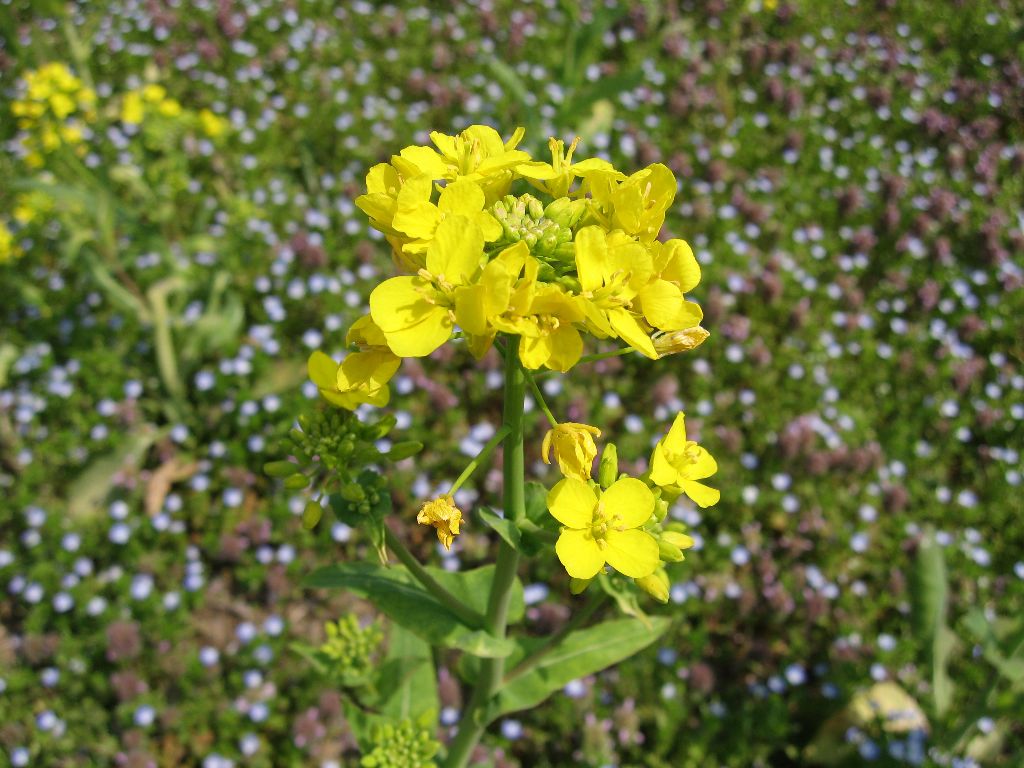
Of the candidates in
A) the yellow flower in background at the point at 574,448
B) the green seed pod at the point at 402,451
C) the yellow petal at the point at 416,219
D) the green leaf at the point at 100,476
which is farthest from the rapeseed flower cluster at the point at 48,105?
the yellow flower in background at the point at 574,448

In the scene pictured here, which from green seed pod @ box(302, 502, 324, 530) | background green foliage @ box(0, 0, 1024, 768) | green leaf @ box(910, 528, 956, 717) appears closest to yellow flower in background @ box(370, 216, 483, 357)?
green seed pod @ box(302, 502, 324, 530)

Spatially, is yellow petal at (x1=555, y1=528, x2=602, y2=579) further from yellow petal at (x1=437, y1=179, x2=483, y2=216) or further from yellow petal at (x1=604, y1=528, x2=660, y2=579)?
yellow petal at (x1=437, y1=179, x2=483, y2=216)

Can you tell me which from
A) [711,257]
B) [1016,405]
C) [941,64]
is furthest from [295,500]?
[941,64]

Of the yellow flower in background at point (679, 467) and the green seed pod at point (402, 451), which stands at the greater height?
the yellow flower in background at point (679, 467)

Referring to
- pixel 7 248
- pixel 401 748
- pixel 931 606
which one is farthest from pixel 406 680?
pixel 7 248

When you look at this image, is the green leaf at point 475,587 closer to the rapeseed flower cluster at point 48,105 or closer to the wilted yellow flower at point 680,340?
the wilted yellow flower at point 680,340
